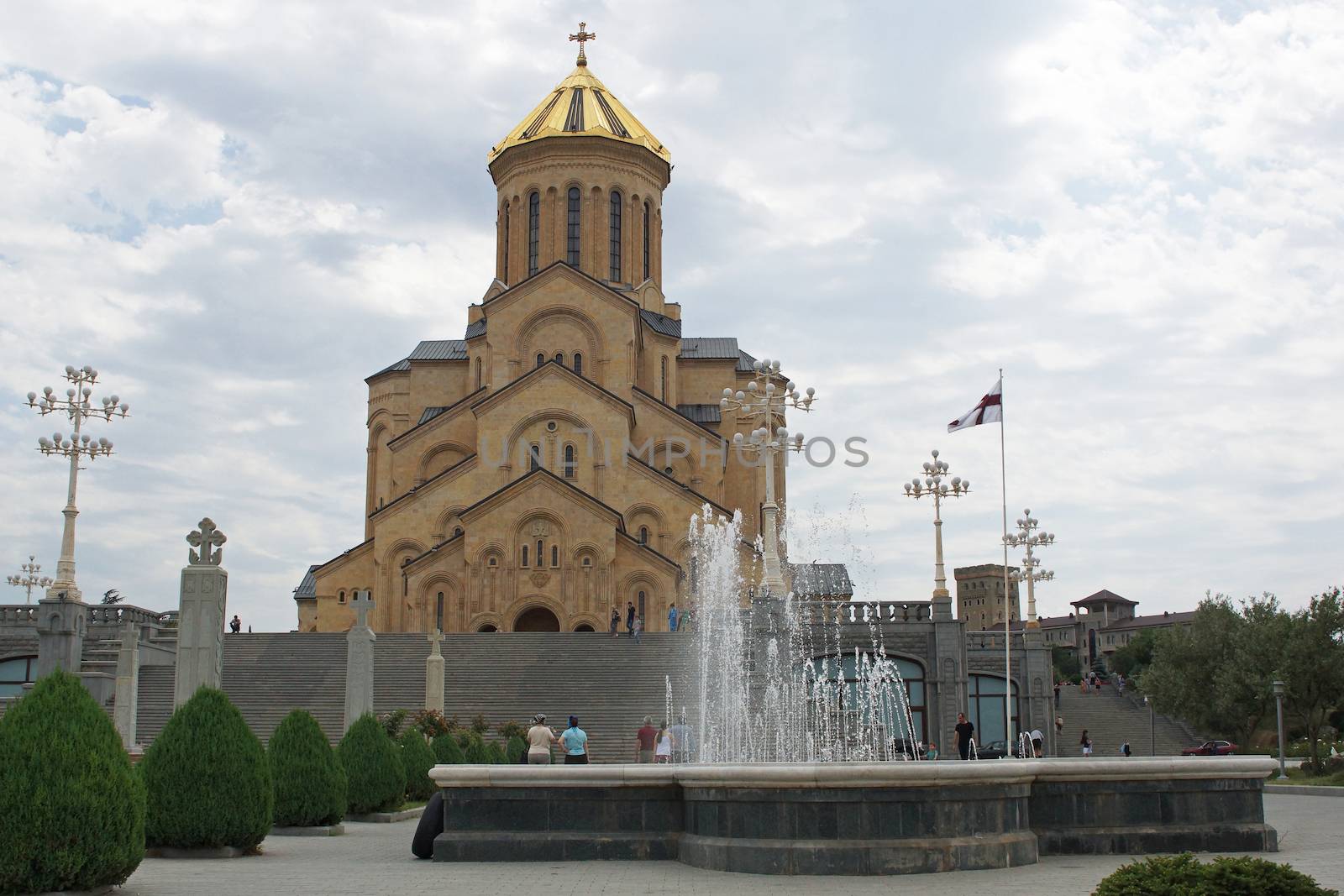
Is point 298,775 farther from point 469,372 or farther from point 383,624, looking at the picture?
point 469,372

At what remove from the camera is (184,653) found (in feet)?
47.3

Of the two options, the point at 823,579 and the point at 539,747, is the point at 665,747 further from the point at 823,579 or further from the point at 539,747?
the point at 823,579

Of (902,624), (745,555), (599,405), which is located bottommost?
(902,624)

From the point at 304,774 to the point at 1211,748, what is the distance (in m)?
29.2

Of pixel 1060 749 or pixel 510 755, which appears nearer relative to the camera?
pixel 510 755

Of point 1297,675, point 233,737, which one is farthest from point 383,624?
point 233,737

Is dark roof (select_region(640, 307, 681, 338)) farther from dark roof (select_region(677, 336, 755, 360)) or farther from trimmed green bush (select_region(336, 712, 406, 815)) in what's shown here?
trimmed green bush (select_region(336, 712, 406, 815))

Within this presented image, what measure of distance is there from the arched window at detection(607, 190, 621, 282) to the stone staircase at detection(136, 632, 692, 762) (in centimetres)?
1656

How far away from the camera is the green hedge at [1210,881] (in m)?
7.19

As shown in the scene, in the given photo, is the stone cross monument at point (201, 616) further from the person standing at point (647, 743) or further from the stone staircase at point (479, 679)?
the stone staircase at point (479, 679)

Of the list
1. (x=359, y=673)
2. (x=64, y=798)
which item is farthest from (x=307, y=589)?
(x=64, y=798)

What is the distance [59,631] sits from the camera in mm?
30328

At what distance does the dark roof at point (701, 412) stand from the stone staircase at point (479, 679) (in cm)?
1452

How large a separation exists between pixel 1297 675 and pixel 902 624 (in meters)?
8.91
